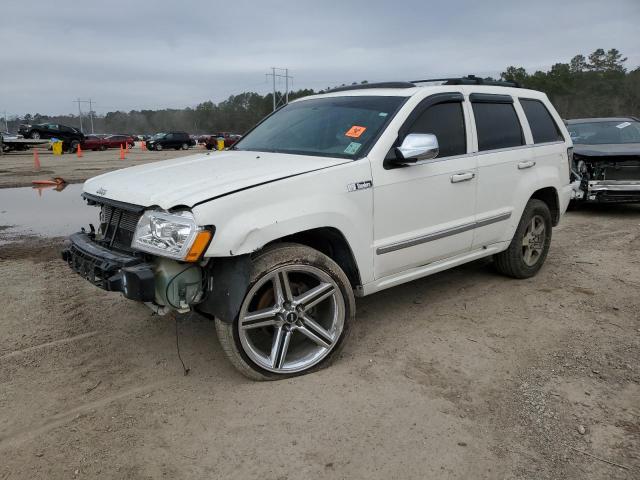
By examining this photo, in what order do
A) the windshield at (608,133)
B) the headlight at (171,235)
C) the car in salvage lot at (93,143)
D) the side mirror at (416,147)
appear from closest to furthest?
the headlight at (171,235) < the side mirror at (416,147) < the windshield at (608,133) < the car in salvage lot at (93,143)

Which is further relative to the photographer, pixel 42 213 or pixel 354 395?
pixel 42 213

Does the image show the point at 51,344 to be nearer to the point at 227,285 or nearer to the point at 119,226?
the point at 119,226

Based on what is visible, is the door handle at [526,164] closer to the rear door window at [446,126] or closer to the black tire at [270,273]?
the rear door window at [446,126]

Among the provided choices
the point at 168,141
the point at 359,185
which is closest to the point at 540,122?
the point at 359,185

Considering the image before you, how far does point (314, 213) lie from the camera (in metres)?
3.21

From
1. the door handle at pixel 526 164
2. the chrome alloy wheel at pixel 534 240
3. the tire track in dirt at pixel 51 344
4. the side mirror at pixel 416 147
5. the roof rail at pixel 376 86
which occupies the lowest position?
the tire track in dirt at pixel 51 344

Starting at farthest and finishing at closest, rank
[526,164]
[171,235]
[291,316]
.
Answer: [526,164], [291,316], [171,235]

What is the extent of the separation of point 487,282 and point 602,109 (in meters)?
57.8

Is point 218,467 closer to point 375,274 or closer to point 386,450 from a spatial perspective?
point 386,450

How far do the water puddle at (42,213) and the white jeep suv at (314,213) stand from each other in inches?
168

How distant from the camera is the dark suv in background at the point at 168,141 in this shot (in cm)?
4075

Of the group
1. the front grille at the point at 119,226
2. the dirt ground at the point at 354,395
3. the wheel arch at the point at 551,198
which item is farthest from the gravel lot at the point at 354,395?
the wheel arch at the point at 551,198

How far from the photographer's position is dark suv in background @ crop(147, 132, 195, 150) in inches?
1604

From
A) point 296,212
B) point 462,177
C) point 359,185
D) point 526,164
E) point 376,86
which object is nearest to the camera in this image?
point 296,212
